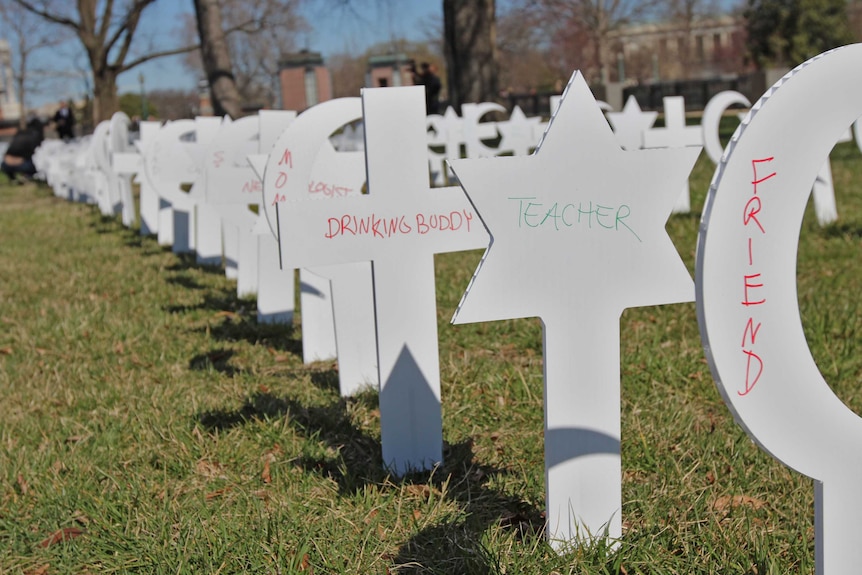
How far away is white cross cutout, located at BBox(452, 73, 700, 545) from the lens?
7.22 ft

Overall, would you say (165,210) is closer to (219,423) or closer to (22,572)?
(219,423)

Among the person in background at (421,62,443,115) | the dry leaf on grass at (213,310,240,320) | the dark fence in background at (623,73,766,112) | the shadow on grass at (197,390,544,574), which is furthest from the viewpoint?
the dark fence in background at (623,73,766,112)

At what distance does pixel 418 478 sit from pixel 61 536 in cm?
103

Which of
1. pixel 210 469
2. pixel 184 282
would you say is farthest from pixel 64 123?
pixel 210 469

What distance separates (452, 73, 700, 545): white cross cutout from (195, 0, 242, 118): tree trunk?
14.2 metres

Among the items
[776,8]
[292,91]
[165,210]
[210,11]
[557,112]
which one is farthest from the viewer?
[292,91]

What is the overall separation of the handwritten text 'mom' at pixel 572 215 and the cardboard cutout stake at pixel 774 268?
579 millimetres

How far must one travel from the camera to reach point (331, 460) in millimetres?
3168

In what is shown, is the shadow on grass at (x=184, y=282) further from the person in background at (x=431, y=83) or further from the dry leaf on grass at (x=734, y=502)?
the person in background at (x=431, y=83)

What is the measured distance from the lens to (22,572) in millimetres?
2578

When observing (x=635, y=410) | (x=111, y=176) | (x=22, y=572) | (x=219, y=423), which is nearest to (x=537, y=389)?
(x=635, y=410)

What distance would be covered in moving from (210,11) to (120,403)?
1327 cm

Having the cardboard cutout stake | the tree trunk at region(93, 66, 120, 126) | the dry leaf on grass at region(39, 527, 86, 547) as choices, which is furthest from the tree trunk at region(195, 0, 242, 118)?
the cardboard cutout stake

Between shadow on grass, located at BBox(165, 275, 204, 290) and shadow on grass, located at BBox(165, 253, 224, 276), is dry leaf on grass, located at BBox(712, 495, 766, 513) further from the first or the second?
shadow on grass, located at BBox(165, 253, 224, 276)
